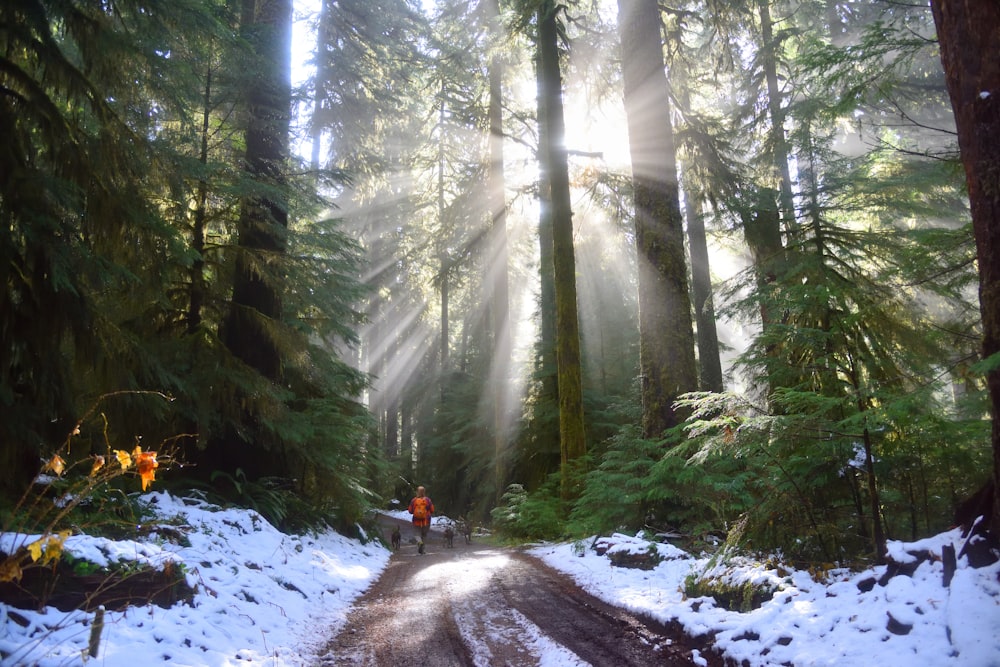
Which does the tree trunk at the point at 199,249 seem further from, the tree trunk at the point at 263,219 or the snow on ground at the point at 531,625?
the snow on ground at the point at 531,625

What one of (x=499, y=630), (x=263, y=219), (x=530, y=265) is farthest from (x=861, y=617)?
(x=530, y=265)

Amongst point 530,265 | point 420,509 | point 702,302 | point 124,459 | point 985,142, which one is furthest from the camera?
point 530,265

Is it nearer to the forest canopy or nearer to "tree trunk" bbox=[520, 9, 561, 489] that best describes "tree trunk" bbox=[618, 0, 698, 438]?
the forest canopy

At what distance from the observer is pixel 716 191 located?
42.3 feet

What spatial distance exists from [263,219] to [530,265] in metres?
14.1

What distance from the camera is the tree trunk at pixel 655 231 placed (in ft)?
32.2

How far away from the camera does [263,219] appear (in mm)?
10156

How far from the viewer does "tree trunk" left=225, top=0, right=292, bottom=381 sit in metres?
9.89

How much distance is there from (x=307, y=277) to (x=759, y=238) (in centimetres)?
839

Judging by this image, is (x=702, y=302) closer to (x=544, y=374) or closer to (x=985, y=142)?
(x=544, y=374)

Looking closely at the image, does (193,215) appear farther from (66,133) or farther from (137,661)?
(137,661)

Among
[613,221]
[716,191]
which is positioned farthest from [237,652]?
[613,221]

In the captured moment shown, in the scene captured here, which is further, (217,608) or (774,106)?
(774,106)

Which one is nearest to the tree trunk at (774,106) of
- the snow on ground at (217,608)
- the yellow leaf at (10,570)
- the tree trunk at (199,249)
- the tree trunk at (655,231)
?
the tree trunk at (655,231)
